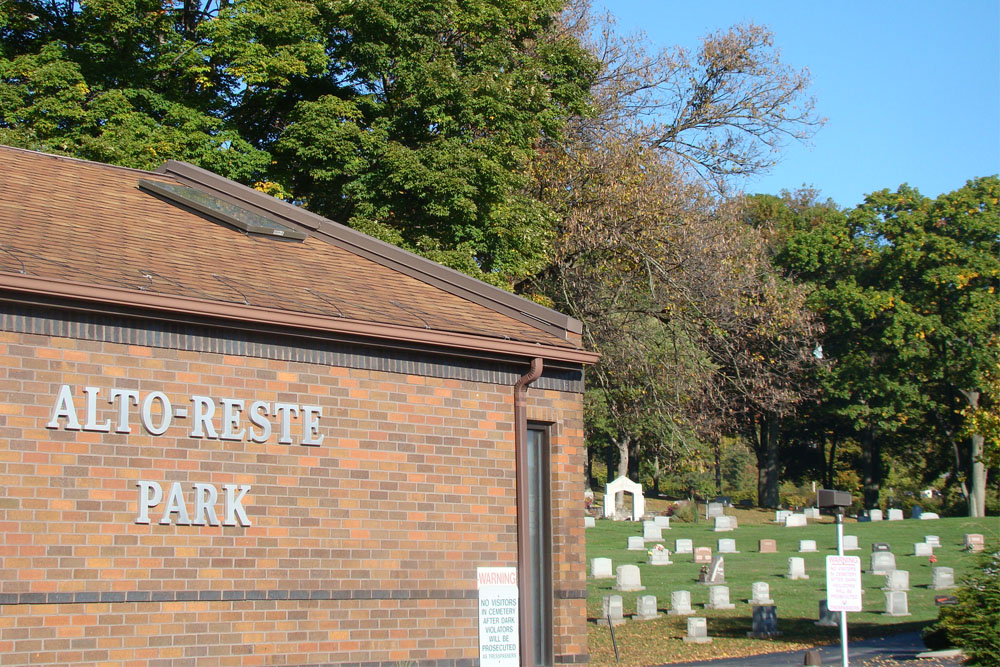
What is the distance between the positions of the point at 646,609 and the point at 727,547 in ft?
Result: 41.5

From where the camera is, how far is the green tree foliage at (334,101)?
64.4 ft

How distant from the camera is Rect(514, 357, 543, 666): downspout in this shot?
11.9 metres

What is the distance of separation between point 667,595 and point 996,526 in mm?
14625

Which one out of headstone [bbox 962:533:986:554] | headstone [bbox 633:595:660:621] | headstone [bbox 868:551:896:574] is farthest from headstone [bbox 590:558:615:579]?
headstone [bbox 962:533:986:554]

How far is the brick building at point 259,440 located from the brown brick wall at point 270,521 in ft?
0.06

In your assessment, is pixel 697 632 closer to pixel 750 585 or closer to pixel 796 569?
pixel 750 585

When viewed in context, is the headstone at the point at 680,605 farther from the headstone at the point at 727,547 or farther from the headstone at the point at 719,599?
the headstone at the point at 727,547

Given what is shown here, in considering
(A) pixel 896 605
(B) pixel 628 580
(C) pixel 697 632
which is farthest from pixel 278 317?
(B) pixel 628 580

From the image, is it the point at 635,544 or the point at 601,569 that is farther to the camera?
the point at 635,544

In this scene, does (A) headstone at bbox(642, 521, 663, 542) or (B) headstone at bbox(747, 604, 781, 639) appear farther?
(A) headstone at bbox(642, 521, 663, 542)

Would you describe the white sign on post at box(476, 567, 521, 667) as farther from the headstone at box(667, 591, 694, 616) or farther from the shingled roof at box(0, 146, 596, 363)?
the headstone at box(667, 591, 694, 616)

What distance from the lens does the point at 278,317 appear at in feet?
33.9

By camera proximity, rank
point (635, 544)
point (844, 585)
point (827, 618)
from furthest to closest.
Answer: point (635, 544) → point (827, 618) → point (844, 585)

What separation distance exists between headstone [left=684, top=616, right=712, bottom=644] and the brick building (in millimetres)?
8574
